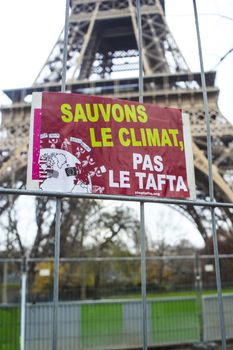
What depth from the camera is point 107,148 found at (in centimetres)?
266

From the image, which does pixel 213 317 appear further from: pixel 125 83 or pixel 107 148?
pixel 125 83

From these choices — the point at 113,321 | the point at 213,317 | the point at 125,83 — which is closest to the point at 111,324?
the point at 113,321

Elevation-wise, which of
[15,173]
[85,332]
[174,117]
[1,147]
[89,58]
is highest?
[89,58]

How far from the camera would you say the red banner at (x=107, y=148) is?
2525 mm

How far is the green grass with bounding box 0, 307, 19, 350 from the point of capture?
6.90 m

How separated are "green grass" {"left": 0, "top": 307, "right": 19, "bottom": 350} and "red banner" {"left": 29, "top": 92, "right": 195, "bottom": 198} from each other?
216 inches

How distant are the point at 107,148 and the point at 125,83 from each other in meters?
14.8

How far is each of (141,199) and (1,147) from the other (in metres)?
11.4

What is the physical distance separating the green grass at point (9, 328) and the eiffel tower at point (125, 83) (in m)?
5.39

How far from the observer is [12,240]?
15602 millimetres

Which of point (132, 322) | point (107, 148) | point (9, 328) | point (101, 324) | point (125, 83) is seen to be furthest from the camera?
point (125, 83)

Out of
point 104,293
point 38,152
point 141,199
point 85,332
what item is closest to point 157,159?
point 141,199

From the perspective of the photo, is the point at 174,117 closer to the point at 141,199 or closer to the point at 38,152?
the point at 141,199

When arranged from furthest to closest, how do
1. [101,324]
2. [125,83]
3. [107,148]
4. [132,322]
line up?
1. [125,83]
2. [132,322]
3. [101,324]
4. [107,148]
